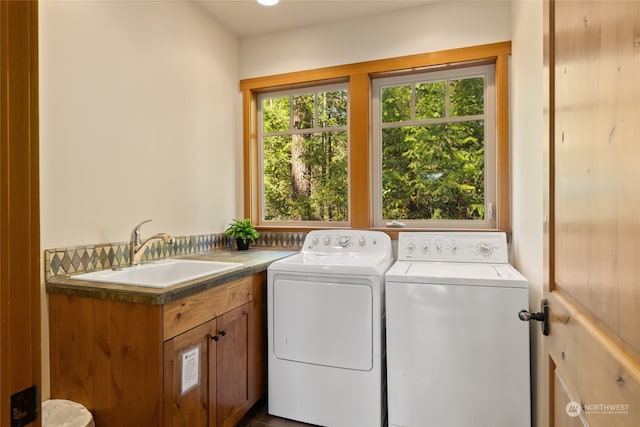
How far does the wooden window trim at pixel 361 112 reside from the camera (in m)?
2.33

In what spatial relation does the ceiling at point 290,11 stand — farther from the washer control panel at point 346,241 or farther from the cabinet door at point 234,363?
the cabinet door at point 234,363

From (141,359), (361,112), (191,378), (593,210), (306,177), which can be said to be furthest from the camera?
(306,177)

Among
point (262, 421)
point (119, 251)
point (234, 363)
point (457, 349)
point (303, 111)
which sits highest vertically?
point (303, 111)

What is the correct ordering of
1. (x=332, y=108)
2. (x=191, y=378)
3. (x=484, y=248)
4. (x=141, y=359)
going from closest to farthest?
1. (x=141, y=359)
2. (x=191, y=378)
3. (x=484, y=248)
4. (x=332, y=108)

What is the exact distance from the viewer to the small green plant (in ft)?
8.98

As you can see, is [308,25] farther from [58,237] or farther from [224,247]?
[58,237]

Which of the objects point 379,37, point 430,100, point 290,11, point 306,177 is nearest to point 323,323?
point 306,177

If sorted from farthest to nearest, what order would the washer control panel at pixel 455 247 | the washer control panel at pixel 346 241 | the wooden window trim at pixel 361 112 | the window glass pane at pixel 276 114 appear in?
the window glass pane at pixel 276 114 → the washer control panel at pixel 346 241 → the wooden window trim at pixel 361 112 → the washer control panel at pixel 455 247

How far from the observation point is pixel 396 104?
2693mm

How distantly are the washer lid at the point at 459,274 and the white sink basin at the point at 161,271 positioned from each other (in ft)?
3.10

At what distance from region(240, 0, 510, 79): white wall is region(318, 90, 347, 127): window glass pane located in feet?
0.79

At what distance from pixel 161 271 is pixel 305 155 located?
150cm

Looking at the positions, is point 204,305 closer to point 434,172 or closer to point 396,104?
point 434,172

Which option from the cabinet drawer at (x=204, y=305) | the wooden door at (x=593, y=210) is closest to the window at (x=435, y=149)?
the cabinet drawer at (x=204, y=305)
